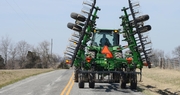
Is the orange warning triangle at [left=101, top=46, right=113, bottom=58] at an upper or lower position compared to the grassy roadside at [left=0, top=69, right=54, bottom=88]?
upper

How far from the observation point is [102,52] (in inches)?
696

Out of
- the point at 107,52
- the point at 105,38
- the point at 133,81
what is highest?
the point at 105,38

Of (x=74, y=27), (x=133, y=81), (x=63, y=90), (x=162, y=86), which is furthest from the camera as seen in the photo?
(x=162, y=86)

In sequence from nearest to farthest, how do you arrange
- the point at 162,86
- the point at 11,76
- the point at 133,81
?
1. the point at 133,81
2. the point at 162,86
3. the point at 11,76

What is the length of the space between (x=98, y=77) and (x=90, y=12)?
3.42m

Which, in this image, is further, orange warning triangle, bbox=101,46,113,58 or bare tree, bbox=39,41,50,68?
bare tree, bbox=39,41,50,68

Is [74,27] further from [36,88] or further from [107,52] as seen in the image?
[36,88]

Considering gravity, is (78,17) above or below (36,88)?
above

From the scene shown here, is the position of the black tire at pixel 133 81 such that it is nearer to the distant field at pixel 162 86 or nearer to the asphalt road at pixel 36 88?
the distant field at pixel 162 86

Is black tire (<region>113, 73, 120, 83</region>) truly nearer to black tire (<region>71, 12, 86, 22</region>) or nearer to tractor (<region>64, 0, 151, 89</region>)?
tractor (<region>64, 0, 151, 89</region>)

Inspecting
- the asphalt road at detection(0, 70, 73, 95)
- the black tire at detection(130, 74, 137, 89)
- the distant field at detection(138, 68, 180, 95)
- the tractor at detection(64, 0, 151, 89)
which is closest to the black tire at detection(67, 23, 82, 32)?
the tractor at detection(64, 0, 151, 89)

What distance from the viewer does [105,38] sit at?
19.2m

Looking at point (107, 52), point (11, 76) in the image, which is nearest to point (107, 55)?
point (107, 52)

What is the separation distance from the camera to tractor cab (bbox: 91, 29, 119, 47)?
19.1 m
